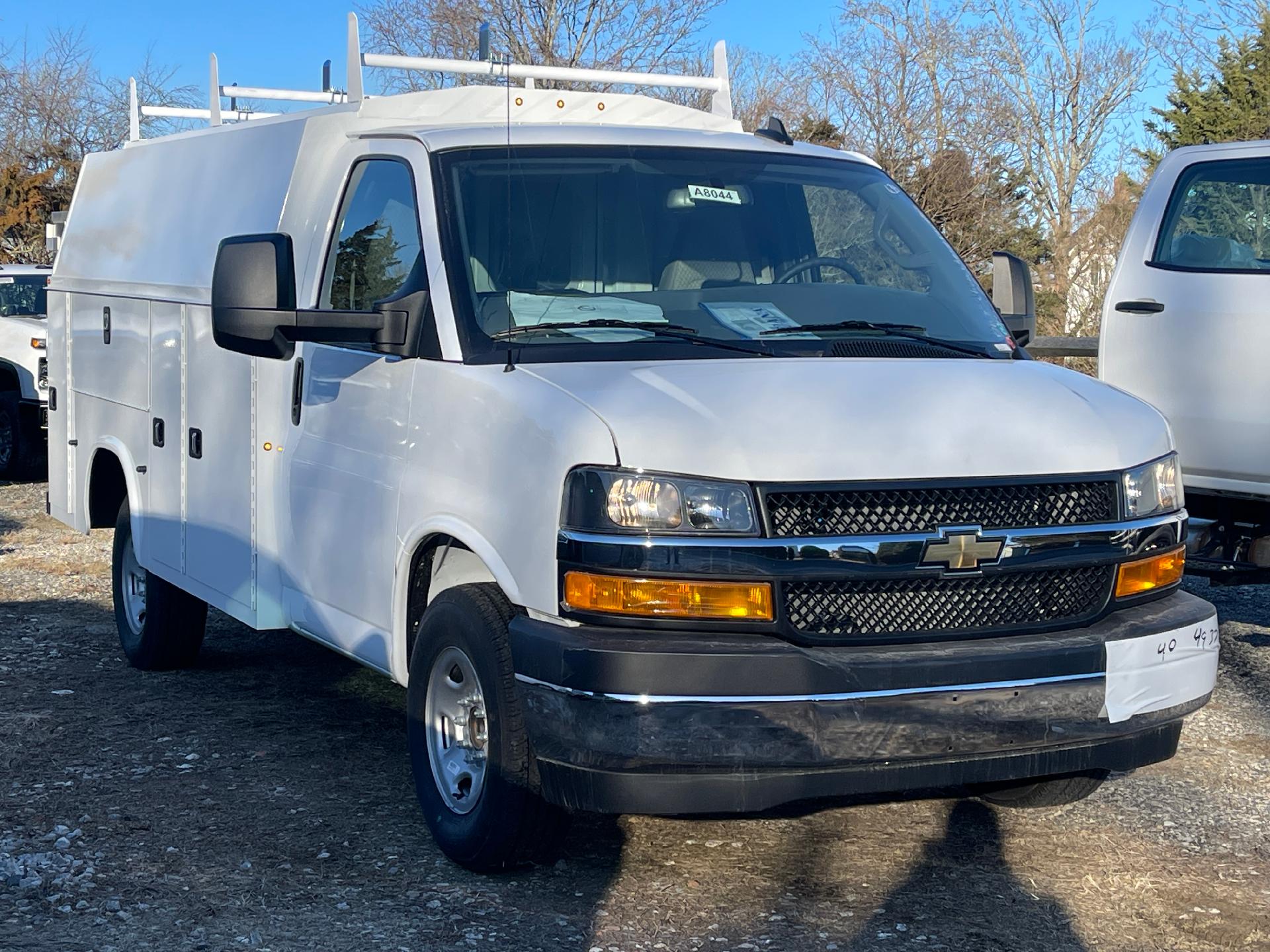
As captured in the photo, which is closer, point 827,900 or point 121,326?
point 827,900

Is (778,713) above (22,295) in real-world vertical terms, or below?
below

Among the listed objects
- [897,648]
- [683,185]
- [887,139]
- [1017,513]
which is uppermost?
[887,139]

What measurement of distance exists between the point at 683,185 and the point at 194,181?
2.38m

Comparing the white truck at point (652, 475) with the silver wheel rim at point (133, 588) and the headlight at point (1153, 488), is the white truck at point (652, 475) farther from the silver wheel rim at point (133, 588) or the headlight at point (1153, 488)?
the silver wheel rim at point (133, 588)

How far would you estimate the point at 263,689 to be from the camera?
6.61 metres

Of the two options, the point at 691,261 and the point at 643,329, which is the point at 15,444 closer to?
the point at 691,261

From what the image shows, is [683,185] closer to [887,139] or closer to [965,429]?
[965,429]

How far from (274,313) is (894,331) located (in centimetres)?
178

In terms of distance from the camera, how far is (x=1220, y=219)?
6.84 meters

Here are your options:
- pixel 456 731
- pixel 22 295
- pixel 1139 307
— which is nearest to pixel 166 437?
pixel 456 731

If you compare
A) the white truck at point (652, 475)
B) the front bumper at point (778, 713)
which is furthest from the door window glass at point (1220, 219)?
the front bumper at point (778, 713)

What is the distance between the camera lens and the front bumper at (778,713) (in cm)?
357

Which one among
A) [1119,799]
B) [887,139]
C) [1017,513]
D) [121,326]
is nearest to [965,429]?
[1017,513]

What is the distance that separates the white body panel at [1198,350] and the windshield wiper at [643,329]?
9.78 ft
